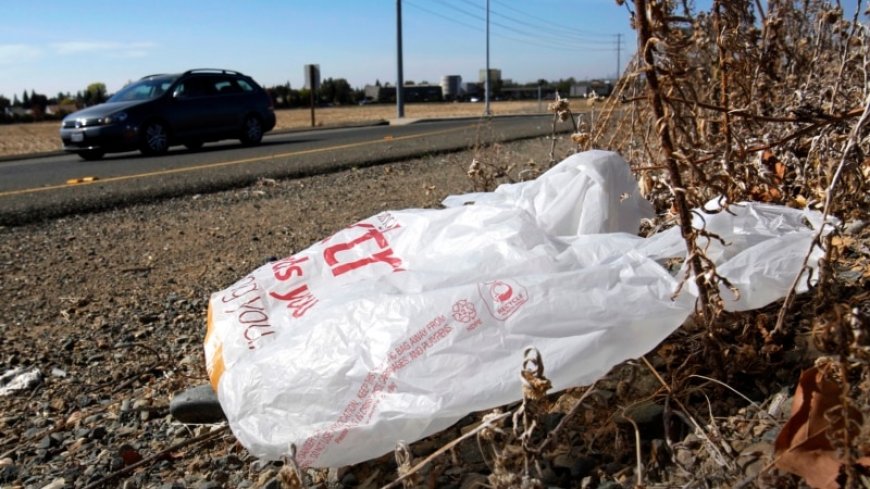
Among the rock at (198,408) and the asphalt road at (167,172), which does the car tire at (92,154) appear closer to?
the asphalt road at (167,172)

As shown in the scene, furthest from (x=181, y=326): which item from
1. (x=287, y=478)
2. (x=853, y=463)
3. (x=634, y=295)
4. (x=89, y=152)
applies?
(x=89, y=152)

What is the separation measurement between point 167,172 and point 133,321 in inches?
195

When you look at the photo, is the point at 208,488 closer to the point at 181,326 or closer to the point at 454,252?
the point at 454,252

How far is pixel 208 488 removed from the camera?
1.64 m

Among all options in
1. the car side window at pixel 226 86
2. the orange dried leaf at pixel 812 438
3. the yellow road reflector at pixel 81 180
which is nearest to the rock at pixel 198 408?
the orange dried leaf at pixel 812 438

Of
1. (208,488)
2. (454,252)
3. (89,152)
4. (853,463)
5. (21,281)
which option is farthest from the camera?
(89,152)

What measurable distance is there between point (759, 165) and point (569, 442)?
1082mm

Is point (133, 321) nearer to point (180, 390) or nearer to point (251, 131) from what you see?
point (180, 390)

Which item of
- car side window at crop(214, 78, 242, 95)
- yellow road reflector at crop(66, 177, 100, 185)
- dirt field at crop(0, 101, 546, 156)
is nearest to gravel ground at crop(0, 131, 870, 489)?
yellow road reflector at crop(66, 177, 100, 185)

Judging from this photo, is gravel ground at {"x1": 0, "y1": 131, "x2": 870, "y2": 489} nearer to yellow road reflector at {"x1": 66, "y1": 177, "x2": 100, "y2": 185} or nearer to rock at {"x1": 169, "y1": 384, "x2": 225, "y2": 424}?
rock at {"x1": 169, "y1": 384, "x2": 225, "y2": 424}

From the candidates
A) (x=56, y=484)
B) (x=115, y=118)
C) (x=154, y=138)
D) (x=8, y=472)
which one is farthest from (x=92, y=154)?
(x=56, y=484)

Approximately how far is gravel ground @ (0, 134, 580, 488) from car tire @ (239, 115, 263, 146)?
20.4 feet

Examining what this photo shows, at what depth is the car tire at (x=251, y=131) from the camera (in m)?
11.9

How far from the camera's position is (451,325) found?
151 centimetres
